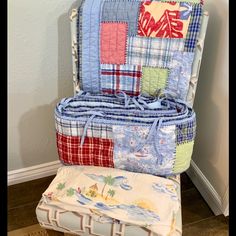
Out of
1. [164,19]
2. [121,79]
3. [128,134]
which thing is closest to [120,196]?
[128,134]

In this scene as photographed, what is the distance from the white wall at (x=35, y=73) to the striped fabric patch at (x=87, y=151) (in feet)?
0.99

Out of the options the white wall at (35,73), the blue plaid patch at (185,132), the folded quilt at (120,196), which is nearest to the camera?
the folded quilt at (120,196)

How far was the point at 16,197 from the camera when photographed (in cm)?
143

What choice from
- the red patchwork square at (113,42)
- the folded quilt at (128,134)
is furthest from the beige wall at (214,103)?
the red patchwork square at (113,42)

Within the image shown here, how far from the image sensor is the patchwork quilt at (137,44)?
100 cm

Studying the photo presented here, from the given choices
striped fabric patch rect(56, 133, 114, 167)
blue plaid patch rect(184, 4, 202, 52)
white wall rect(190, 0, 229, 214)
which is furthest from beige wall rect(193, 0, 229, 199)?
striped fabric patch rect(56, 133, 114, 167)

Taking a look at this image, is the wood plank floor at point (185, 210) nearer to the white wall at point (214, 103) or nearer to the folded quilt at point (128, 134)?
the white wall at point (214, 103)

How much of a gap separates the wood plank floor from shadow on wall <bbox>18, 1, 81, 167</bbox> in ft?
0.38

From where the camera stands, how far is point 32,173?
1482mm

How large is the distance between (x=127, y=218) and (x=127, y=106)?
1.12 ft

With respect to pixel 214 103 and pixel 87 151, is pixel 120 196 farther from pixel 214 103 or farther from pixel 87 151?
pixel 214 103

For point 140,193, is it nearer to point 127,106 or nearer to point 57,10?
point 127,106

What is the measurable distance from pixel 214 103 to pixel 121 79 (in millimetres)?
380
